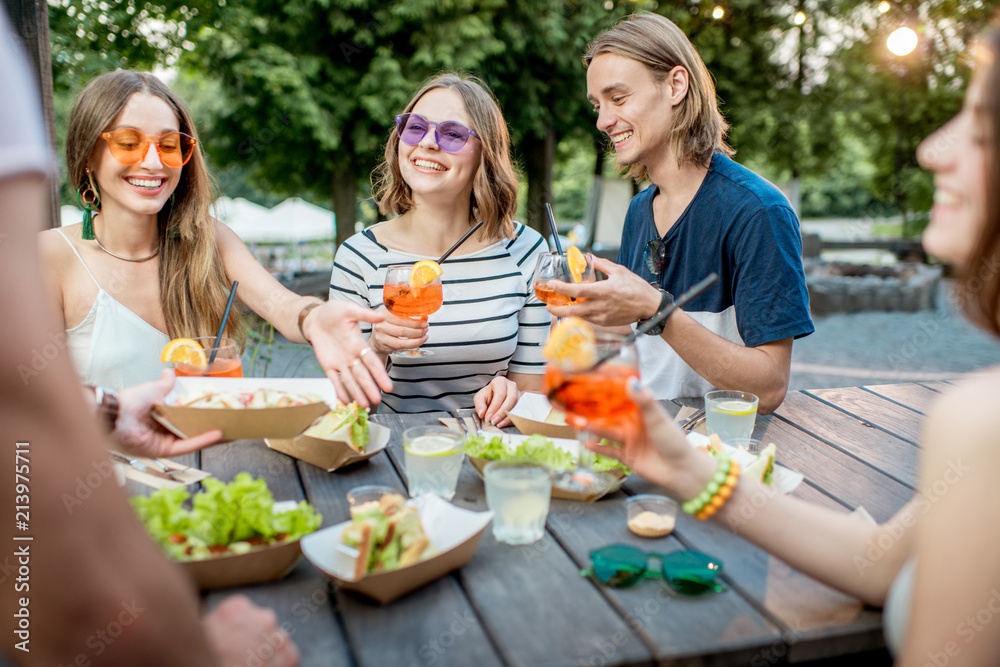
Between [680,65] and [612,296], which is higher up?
[680,65]

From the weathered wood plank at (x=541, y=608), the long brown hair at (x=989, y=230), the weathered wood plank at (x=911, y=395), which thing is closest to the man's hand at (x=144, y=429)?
the weathered wood plank at (x=541, y=608)

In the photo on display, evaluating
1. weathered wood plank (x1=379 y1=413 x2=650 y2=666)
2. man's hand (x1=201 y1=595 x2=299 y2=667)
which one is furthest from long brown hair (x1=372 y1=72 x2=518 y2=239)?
man's hand (x1=201 y1=595 x2=299 y2=667)

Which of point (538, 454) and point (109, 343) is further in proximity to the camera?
point (109, 343)

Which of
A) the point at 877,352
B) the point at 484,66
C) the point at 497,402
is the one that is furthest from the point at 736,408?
the point at 484,66

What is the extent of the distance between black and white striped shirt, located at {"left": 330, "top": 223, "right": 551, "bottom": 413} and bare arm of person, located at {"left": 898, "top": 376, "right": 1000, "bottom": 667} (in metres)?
2.19

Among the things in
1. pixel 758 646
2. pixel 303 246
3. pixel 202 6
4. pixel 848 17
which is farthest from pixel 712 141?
pixel 303 246

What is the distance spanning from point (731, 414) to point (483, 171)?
1627mm

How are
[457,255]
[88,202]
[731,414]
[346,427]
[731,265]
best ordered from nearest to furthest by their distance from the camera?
1. [346,427]
2. [731,414]
3. [88,202]
4. [731,265]
5. [457,255]

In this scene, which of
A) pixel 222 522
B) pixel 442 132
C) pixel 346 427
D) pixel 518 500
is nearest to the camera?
pixel 222 522

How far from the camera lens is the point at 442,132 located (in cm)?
311

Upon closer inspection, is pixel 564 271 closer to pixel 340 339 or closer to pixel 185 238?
pixel 340 339

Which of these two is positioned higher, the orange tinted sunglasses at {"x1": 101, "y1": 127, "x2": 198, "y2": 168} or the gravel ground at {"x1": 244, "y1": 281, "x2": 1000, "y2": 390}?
the orange tinted sunglasses at {"x1": 101, "y1": 127, "x2": 198, "y2": 168}

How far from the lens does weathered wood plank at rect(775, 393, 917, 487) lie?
223cm

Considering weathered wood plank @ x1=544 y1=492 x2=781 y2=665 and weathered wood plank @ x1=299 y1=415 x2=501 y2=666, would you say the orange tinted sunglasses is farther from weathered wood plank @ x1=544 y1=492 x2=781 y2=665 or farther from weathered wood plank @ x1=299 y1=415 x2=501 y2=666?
weathered wood plank @ x1=544 y1=492 x2=781 y2=665
